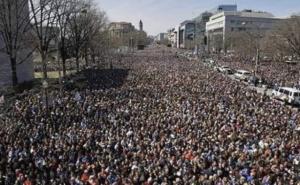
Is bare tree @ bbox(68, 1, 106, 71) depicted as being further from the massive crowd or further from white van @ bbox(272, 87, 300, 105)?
the massive crowd

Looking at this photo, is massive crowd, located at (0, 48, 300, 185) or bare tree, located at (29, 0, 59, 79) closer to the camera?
massive crowd, located at (0, 48, 300, 185)

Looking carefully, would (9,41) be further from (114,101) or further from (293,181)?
(293,181)

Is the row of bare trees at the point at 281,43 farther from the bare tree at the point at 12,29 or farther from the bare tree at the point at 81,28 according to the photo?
the bare tree at the point at 12,29

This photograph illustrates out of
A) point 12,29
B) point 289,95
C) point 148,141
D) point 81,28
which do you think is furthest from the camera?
point 81,28

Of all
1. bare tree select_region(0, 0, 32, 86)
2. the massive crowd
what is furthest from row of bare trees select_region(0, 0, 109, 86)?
the massive crowd

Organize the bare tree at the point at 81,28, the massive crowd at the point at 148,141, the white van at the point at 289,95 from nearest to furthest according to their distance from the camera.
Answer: the massive crowd at the point at 148,141 < the white van at the point at 289,95 < the bare tree at the point at 81,28

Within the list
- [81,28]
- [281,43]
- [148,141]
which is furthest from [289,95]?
[281,43]

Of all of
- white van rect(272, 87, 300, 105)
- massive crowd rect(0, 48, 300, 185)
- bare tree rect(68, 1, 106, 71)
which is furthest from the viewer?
bare tree rect(68, 1, 106, 71)

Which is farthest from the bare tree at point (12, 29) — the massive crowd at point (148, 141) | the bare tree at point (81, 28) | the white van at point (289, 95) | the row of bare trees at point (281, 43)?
the row of bare trees at point (281, 43)

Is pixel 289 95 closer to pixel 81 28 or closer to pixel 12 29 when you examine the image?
pixel 12 29
